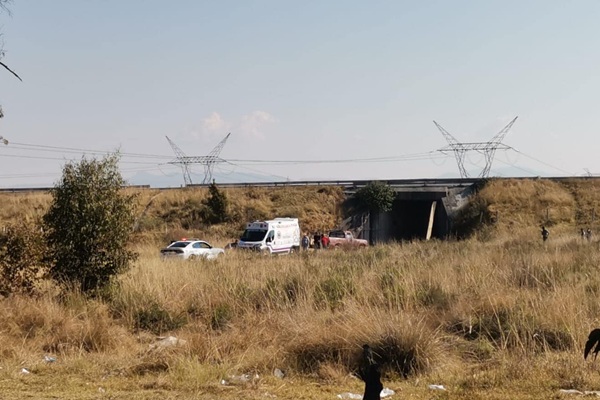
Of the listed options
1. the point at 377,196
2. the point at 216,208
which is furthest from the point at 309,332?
the point at 216,208

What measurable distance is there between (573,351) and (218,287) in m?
7.21

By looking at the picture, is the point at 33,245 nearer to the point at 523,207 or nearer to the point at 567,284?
the point at 567,284

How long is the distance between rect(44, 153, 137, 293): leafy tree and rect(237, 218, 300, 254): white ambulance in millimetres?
23717

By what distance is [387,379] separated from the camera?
823 centimetres

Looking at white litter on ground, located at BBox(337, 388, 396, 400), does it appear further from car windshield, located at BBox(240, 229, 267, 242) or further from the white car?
car windshield, located at BBox(240, 229, 267, 242)

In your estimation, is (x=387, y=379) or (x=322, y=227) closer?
(x=387, y=379)

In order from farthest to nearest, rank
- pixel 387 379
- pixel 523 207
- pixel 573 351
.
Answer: pixel 523 207
pixel 573 351
pixel 387 379

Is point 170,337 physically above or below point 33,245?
below

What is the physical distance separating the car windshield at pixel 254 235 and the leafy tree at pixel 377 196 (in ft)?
62.9

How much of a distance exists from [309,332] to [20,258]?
6.72 meters

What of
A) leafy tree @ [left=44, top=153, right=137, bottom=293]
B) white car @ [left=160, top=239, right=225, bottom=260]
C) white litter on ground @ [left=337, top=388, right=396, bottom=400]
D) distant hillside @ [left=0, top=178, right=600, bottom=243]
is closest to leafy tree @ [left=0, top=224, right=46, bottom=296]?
leafy tree @ [left=44, top=153, right=137, bottom=293]

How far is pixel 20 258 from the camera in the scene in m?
12.8

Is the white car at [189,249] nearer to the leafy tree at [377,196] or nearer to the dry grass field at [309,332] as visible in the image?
the dry grass field at [309,332]

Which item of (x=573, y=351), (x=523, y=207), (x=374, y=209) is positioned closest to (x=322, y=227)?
(x=374, y=209)
